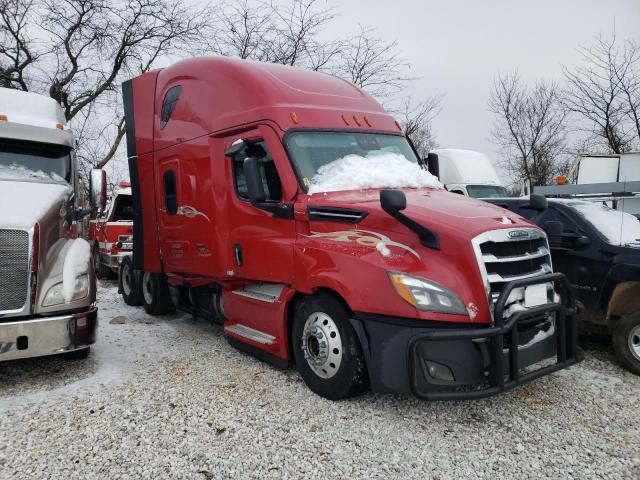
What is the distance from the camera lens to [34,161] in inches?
235

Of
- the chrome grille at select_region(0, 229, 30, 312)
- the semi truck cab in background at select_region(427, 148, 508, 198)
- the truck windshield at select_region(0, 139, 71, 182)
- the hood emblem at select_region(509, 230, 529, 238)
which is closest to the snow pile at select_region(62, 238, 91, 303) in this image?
the chrome grille at select_region(0, 229, 30, 312)

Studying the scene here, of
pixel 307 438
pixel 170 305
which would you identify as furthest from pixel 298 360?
pixel 170 305

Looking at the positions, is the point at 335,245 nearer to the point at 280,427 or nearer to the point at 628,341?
the point at 280,427

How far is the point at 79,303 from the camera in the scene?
510 centimetres

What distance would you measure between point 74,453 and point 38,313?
173 cm

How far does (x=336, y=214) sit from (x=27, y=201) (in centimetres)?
318

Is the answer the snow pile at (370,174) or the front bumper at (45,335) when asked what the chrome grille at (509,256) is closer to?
the snow pile at (370,174)

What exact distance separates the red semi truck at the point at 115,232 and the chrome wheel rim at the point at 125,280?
1560mm

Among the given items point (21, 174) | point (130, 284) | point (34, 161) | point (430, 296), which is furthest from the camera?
point (130, 284)

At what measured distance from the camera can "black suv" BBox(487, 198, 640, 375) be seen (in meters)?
5.35

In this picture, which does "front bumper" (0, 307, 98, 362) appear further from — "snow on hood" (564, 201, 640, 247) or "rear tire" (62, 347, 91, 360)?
"snow on hood" (564, 201, 640, 247)

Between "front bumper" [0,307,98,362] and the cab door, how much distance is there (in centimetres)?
157

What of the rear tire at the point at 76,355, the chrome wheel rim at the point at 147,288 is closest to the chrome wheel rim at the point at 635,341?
the rear tire at the point at 76,355

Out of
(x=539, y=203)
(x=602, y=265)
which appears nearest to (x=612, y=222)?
(x=602, y=265)
